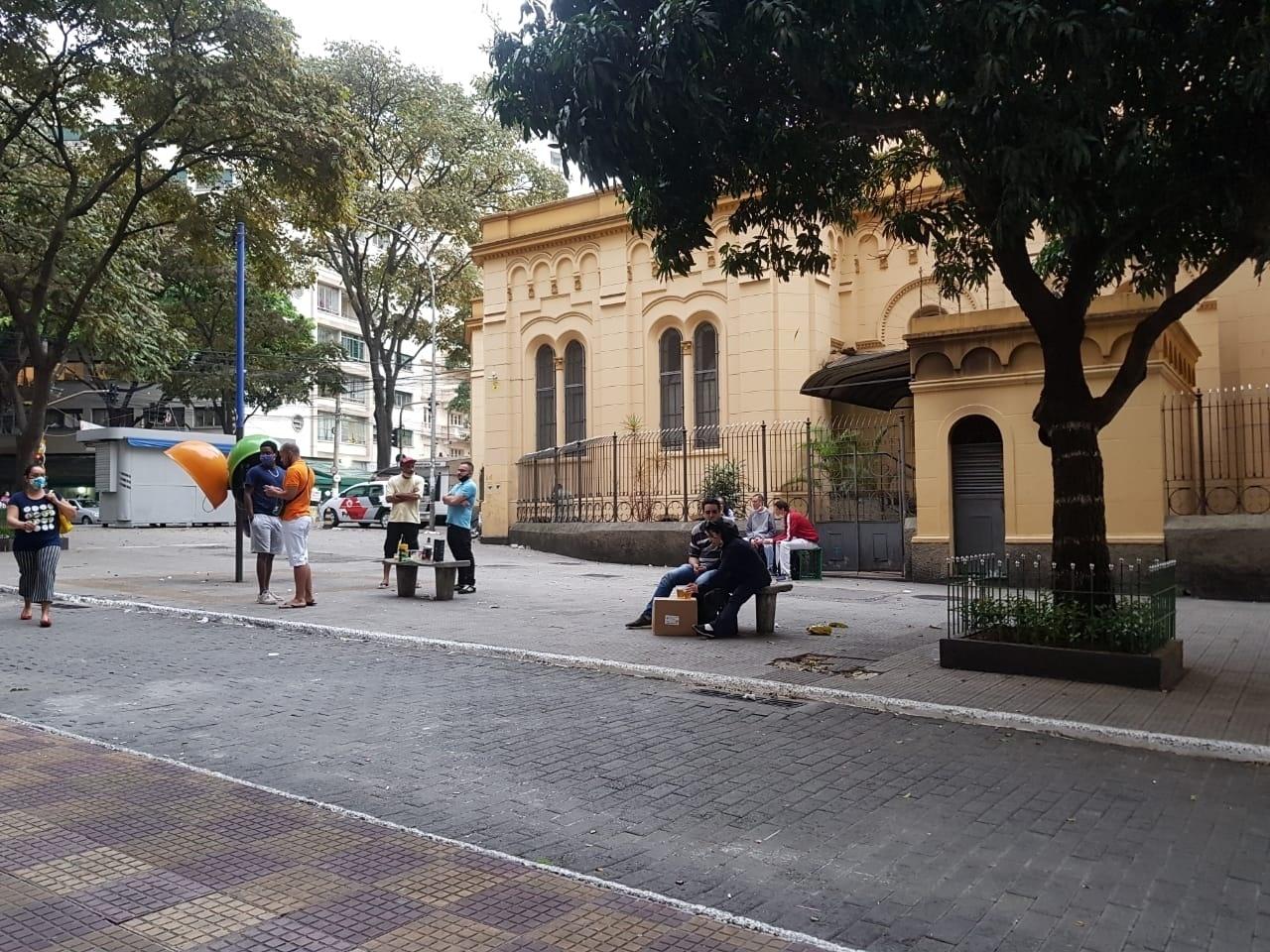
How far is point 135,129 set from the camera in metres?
20.0

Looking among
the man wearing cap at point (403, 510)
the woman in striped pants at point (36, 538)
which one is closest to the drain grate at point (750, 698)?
the woman in striped pants at point (36, 538)

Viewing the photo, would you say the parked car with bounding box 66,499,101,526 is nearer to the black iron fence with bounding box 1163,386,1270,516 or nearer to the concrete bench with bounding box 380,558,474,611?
the concrete bench with bounding box 380,558,474,611

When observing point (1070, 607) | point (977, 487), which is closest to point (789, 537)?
point (977, 487)

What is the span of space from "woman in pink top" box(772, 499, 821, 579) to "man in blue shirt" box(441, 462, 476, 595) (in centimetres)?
519

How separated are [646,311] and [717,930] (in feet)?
74.4

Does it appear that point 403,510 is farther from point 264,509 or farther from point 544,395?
point 544,395

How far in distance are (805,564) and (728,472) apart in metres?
4.35

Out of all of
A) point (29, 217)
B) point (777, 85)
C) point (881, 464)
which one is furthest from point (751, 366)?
point (29, 217)

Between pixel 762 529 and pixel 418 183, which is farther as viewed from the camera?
pixel 418 183

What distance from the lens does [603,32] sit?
26.0 feet

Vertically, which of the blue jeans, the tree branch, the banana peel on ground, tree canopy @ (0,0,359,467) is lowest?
the banana peel on ground

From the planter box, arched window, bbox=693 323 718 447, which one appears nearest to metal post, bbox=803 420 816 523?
arched window, bbox=693 323 718 447

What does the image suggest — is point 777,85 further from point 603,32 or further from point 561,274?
point 561,274

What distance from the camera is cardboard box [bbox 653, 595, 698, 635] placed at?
10.1 meters
